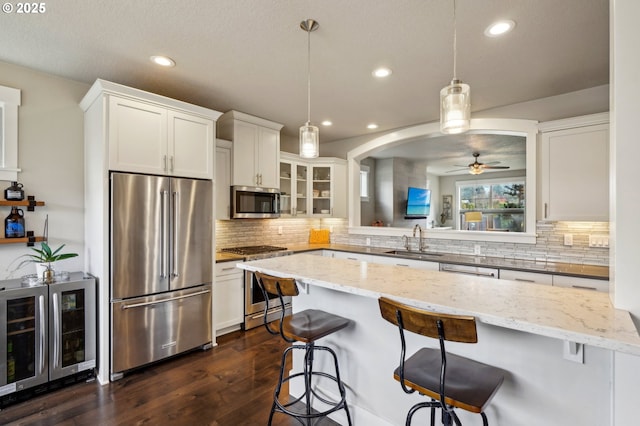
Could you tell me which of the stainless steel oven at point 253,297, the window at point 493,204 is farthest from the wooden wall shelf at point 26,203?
the window at point 493,204

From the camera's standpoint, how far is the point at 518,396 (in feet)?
4.56

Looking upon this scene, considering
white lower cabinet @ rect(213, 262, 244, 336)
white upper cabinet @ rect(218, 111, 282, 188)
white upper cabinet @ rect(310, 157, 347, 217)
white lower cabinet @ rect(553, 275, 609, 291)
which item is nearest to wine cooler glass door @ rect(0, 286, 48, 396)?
white lower cabinet @ rect(213, 262, 244, 336)

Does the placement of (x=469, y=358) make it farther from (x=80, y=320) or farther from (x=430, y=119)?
(x=430, y=119)

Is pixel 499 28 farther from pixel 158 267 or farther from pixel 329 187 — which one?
pixel 158 267

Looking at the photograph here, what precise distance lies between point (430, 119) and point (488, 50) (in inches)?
66.7

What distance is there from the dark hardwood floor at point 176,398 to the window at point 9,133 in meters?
1.85

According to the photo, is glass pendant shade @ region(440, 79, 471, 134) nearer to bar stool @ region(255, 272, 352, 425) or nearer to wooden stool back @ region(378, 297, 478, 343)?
wooden stool back @ region(378, 297, 478, 343)

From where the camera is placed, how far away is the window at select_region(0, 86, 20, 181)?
8.40 ft

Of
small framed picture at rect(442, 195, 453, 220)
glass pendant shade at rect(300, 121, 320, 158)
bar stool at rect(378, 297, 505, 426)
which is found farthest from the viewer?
small framed picture at rect(442, 195, 453, 220)

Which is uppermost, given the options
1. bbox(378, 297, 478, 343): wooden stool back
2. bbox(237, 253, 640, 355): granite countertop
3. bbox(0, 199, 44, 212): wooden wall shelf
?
bbox(0, 199, 44, 212): wooden wall shelf

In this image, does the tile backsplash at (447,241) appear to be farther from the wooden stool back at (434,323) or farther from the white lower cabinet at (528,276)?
the wooden stool back at (434,323)

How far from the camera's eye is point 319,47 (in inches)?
92.4

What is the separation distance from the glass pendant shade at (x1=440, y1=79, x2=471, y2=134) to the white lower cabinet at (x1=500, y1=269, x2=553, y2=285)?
192 centimetres

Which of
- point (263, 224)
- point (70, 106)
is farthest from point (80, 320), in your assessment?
point (263, 224)
